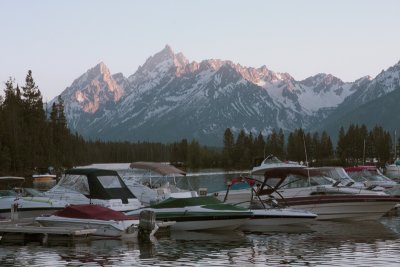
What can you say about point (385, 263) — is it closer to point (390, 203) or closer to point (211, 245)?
point (211, 245)

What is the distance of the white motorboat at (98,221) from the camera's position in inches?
1319

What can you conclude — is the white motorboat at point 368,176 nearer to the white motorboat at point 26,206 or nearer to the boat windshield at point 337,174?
the boat windshield at point 337,174

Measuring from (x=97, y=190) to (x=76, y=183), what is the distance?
1902 millimetres

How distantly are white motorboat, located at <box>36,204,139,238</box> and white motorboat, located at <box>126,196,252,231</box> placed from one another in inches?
109

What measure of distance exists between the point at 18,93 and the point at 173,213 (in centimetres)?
11105

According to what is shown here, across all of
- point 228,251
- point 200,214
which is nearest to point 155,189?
point 200,214

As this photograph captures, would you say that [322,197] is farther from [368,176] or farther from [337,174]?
[368,176]

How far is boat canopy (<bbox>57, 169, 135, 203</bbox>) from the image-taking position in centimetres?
3897

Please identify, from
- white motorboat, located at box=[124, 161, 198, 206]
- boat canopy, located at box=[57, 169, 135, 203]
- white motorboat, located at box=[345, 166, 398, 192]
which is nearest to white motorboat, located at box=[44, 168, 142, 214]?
boat canopy, located at box=[57, 169, 135, 203]

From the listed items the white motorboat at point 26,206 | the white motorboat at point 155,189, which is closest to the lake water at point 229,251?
the white motorboat at point 26,206

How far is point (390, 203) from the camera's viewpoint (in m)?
43.5

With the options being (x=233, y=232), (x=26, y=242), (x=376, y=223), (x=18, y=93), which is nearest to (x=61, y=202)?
(x=26, y=242)

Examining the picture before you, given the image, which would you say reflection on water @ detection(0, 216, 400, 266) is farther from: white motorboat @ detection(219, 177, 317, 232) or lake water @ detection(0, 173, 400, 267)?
white motorboat @ detection(219, 177, 317, 232)

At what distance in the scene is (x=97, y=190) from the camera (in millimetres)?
38969
